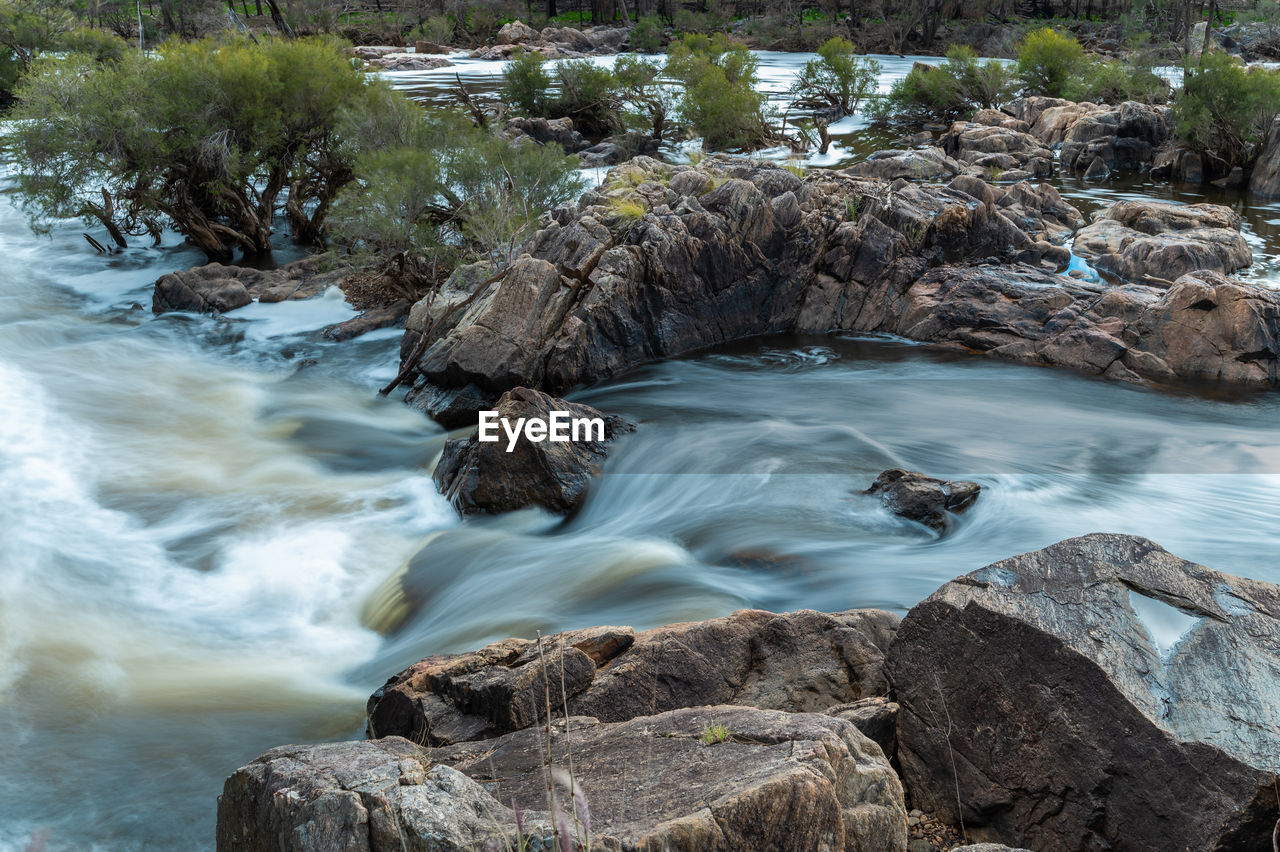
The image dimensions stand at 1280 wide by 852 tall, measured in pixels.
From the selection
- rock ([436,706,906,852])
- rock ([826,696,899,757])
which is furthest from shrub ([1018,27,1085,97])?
rock ([436,706,906,852])

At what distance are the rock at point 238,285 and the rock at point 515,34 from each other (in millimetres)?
49452

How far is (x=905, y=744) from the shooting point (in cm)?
500

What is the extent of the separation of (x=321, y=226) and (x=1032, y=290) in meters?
15.2

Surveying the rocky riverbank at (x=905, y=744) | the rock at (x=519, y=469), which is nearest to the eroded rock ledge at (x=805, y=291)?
the rock at (x=519, y=469)

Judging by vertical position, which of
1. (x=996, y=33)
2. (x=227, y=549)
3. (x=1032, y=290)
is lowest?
(x=227, y=549)

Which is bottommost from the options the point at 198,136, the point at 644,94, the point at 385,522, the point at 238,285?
the point at 385,522

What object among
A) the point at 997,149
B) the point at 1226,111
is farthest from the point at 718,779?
the point at 1226,111

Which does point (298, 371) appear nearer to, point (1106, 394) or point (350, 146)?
point (350, 146)

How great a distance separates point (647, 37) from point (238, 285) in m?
50.4

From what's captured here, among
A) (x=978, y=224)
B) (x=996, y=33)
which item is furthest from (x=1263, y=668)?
(x=996, y=33)

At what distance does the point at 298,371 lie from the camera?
50.8 ft

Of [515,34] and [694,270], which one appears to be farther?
[515,34]

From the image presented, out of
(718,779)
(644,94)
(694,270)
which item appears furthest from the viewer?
(644,94)

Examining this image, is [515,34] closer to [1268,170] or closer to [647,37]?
[647,37]
